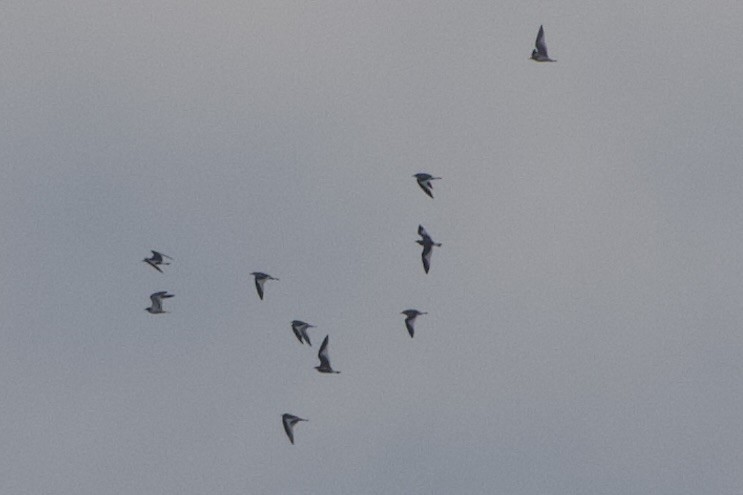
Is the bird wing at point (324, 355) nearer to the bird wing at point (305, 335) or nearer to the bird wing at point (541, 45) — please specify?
the bird wing at point (305, 335)

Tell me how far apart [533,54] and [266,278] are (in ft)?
85.6

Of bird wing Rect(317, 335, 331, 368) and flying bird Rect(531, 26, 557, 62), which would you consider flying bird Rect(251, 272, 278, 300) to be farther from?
flying bird Rect(531, 26, 557, 62)

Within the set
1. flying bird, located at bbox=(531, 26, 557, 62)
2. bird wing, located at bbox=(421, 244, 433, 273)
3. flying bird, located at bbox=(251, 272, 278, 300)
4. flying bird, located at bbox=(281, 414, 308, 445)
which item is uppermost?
flying bird, located at bbox=(531, 26, 557, 62)

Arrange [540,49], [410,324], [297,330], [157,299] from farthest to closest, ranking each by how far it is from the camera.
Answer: [157,299], [297,330], [410,324], [540,49]

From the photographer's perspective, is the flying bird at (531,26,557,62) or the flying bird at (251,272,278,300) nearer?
the flying bird at (531,26,557,62)

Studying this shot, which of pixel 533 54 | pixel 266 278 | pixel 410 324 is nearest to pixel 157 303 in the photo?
pixel 266 278

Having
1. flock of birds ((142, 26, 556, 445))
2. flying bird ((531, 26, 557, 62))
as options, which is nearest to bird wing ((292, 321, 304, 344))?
flock of birds ((142, 26, 556, 445))

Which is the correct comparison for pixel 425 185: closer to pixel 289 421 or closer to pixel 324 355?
pixel 324 355

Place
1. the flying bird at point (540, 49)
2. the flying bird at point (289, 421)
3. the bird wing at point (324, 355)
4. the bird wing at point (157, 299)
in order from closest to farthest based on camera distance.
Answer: the flying bird at point (540, 49) → the bird wing at point (324, 355) → the flying bird at point (289, 421) → the bird wing at point (157, 299)

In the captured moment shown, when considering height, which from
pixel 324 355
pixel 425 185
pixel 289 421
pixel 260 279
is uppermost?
pixel 425 185

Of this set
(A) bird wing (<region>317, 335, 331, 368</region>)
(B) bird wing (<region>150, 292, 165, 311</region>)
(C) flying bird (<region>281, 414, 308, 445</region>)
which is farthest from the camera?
(B) bird wing (<region>150, 292, 165, 311</region>)

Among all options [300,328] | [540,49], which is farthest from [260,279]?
[540,49]

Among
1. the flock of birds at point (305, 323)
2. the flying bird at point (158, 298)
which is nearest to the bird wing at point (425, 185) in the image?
the flock of birds at point (305, 323)

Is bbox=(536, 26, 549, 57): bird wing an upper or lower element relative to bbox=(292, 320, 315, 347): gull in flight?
upper
